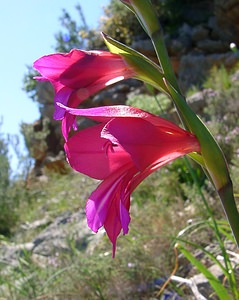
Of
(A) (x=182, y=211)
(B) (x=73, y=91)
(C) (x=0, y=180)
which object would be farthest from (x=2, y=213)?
(B) (x=73, y=91)

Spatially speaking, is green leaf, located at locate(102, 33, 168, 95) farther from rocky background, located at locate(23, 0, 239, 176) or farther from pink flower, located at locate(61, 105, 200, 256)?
rocky background, located at locate(23, 0, 239, 176)

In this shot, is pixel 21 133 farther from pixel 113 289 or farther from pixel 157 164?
pixel 157 164

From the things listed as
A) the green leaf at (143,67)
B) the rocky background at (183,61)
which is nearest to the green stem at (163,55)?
the green leaf at (143,67)

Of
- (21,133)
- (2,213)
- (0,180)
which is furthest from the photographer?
(21,133)

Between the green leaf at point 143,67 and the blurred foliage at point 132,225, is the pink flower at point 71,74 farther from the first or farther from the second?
the blurred foliage at point 132,225

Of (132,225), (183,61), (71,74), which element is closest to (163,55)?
(71,74)

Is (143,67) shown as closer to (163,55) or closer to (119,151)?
(163,55)

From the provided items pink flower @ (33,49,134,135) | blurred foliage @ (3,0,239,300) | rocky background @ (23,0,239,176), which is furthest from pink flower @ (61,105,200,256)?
rocky background @ (23,0,239,176)

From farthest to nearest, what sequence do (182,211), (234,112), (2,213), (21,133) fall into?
1. (21,133)
2. (2,213)
3. (234,112)
4. (182,211)

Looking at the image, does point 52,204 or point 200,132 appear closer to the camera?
point 200,132
